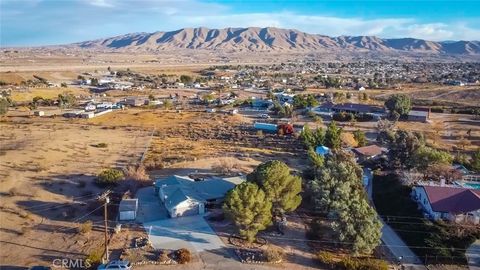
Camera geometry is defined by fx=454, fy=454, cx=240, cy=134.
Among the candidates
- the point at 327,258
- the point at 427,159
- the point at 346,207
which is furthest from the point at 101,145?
the point at 427,159

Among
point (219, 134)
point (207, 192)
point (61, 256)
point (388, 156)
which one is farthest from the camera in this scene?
point (219, 134)

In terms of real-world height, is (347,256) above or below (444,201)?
below

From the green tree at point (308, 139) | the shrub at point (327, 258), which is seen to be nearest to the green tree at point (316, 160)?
the green tree at point (308, 139)

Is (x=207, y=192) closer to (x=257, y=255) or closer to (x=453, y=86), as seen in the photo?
(x=257, y=255)

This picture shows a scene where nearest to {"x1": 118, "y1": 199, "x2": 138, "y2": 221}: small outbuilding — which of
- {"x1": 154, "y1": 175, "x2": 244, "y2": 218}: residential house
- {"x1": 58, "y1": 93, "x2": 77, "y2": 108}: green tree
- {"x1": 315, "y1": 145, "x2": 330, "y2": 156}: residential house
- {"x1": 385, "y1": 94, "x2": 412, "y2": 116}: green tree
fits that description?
{"x1": 154, "y1": 175, "x2": 244, "y2": 218}: residential house

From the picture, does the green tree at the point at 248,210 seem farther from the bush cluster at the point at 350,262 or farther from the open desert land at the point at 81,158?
the open desert land at the point at 81,158

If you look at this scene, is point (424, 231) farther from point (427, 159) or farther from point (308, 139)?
point (308, 139)

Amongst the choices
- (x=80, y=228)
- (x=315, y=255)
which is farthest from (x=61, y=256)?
(x=315, y=255)

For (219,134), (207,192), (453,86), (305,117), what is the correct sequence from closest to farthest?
(207,192)
(219,134)
(305,117)
(453,86)
